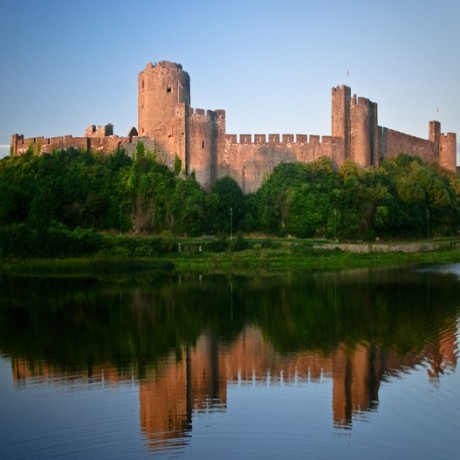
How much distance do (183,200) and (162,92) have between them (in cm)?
535

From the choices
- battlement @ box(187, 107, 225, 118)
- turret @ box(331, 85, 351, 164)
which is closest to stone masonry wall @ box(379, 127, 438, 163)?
turret @ box(331, 85, 351, 164)

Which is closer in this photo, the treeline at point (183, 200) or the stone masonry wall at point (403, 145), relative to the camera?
the treeline at point (183, 200)

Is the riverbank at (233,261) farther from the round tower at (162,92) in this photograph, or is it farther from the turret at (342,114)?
the round tower at (162,92)

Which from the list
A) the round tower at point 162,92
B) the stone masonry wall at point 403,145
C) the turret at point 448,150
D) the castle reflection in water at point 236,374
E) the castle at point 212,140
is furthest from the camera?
the turret at point 448,150

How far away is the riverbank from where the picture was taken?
26172 millimetres

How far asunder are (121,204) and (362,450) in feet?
75.7

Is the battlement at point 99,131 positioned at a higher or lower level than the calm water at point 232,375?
higher

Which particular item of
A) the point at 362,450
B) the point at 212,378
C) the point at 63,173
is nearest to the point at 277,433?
the point at 362,450

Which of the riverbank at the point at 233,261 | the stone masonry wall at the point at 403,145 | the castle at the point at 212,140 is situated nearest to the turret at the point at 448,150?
the stone masonry wall at the point at 403,145

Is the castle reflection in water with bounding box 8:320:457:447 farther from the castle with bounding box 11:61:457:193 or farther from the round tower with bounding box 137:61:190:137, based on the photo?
the round tower with bounding box 137:61:190:137

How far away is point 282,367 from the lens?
1205cm

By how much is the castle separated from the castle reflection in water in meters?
18.2

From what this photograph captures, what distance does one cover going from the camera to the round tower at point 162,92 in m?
32.8

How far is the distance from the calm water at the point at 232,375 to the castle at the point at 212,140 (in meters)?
12.3
